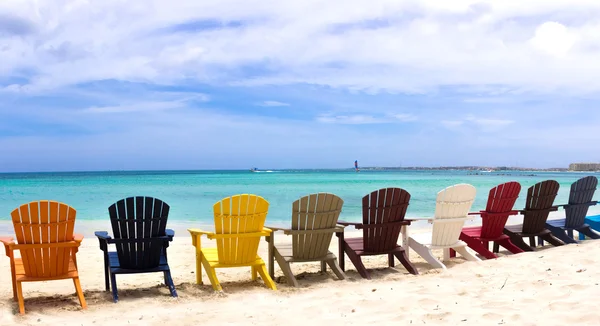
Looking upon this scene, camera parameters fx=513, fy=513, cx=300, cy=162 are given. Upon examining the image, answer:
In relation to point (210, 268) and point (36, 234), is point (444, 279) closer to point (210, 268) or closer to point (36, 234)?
point (210, 268)

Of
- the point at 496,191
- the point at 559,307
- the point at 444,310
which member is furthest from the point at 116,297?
the point at 496,191

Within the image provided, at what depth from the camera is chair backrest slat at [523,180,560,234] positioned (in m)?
6.47

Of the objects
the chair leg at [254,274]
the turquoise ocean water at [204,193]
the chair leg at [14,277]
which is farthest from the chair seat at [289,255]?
the turquoise ocean water at [204,193]

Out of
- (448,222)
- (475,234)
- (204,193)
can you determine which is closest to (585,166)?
(204,193)

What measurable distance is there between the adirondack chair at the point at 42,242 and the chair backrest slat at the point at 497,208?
14.8ft

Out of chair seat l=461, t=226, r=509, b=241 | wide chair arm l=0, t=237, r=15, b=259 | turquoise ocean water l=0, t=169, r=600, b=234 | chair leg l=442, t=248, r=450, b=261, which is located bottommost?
turquoise ocean water l=0, t=169, r=600, b=234

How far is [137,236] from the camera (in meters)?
4.61

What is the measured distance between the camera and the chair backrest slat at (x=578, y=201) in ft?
22.8

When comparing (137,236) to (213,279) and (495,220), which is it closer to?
(213,279)

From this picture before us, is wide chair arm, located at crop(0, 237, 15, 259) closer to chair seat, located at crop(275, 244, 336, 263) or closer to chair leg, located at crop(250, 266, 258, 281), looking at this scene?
chair leg, located at crop(250, 266, 258, 281)

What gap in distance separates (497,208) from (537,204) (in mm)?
731

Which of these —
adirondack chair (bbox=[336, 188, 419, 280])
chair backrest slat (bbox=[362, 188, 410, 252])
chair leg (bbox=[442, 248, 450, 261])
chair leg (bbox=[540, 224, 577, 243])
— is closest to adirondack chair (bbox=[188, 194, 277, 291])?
adirondack chair (bbox=[336, 188, 419, 280])

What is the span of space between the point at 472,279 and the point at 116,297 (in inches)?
126

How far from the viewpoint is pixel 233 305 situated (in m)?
4.26
